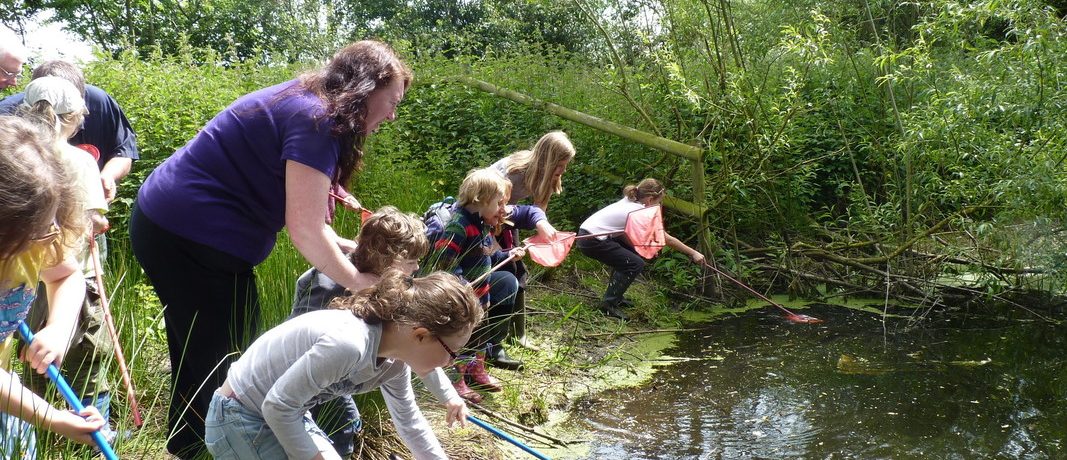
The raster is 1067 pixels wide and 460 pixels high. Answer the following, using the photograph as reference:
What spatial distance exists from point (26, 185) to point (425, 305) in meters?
0.89

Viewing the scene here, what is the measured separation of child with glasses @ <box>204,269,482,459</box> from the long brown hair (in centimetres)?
41

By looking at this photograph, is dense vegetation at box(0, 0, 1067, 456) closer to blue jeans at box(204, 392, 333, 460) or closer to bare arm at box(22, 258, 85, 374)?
bare arm at box(22, 258, 85, 374)

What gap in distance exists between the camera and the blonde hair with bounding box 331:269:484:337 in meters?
2.11

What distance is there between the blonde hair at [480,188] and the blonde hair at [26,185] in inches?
93.8

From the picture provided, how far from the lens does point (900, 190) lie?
275 inches

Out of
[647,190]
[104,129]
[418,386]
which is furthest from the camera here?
[647,190]

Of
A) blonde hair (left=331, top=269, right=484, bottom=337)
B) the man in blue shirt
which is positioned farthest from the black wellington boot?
blonde hair (left=331, top=269, right=484, bottom=337)

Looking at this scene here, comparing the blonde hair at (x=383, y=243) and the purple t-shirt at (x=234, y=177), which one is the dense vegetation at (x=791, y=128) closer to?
the blonde hair at (x=383, y=243)

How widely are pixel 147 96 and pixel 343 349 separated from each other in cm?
474

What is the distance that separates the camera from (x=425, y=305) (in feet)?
6.91

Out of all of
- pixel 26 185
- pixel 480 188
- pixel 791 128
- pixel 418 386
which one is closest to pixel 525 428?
pixel 418 386

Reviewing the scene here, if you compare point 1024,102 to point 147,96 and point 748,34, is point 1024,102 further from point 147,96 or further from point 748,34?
point 147,96

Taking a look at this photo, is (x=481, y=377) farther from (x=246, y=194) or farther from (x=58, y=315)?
(x=58, y=315)

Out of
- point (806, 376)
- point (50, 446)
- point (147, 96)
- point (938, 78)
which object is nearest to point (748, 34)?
point (938, 78)
